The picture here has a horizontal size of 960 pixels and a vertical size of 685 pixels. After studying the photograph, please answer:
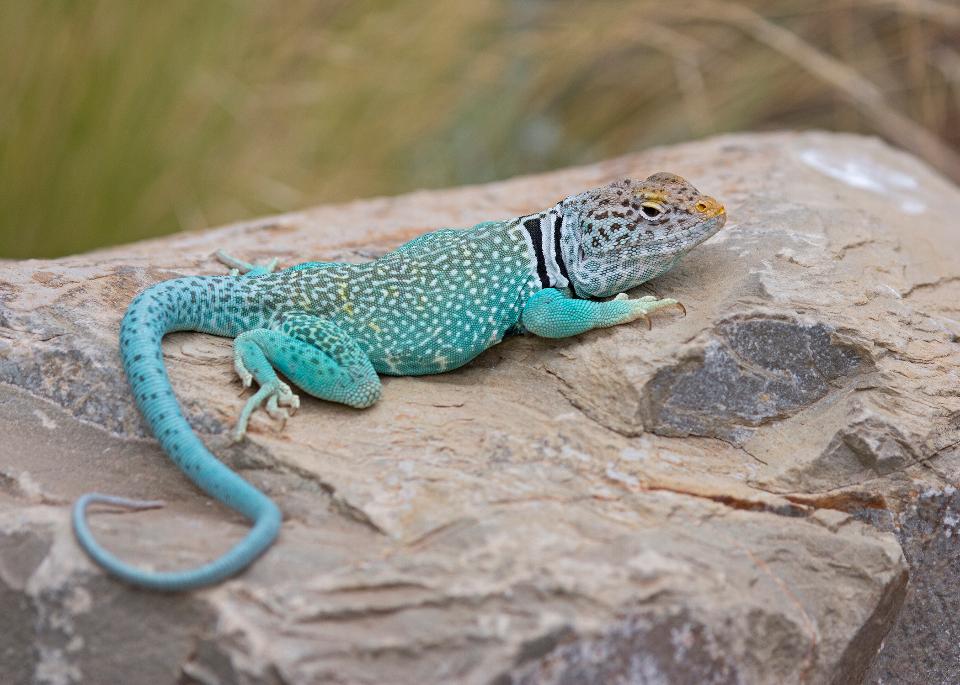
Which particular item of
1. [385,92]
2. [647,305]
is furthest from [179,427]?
[385,92]

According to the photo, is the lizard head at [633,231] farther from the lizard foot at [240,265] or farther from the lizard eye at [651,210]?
the lizard foot at [240,265]

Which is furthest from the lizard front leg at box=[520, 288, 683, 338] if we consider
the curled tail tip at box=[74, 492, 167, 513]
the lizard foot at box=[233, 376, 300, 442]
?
the curled tail tip at box=[74, 492, 167, 513]

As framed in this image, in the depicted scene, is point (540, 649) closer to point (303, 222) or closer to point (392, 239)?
point (392, 239)

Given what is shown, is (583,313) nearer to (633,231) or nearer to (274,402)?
(633,231)

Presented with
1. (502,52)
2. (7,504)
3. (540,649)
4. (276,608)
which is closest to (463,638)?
(540,649)

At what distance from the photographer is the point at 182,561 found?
329 centimetres

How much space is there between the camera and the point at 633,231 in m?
4.50

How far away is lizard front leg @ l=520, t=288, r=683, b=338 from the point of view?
432 cm

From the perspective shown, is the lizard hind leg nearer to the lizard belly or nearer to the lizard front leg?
the lizard belly

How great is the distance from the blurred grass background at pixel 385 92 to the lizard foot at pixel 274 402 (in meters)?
3.35

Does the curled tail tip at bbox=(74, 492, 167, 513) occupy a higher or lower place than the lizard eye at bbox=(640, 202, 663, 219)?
lower

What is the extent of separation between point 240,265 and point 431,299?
119cm

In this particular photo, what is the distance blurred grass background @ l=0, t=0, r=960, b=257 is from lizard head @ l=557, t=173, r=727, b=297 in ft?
11.8

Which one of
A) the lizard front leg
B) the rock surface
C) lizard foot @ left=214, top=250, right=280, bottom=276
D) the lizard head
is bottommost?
the rock surface
